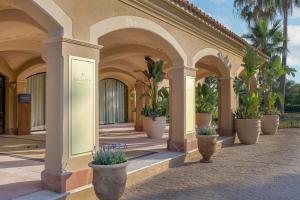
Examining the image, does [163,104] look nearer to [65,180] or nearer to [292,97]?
[65,180]

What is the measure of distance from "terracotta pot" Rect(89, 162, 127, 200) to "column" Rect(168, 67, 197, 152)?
4.37 meters

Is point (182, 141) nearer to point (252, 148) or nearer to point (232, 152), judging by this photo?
point (232, 152)

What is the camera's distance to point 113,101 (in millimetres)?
19125

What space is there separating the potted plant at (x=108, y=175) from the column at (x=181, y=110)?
427cm

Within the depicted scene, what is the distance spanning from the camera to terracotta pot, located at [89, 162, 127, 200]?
16.6 ft

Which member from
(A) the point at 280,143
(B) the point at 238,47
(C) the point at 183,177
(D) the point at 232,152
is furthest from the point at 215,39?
(C) the point at 183,177

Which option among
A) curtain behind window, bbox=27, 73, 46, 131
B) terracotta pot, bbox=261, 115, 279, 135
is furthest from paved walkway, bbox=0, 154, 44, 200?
terracotta pot, bbox=261, 115, 279, 135

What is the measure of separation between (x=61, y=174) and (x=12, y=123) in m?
9.10

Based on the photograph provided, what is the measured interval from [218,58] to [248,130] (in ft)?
9.89

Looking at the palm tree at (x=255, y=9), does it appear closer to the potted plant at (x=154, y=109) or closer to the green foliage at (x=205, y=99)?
the green foliage at (x=205, y=99)

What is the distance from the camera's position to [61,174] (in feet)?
17.4

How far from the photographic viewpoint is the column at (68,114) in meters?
5.38

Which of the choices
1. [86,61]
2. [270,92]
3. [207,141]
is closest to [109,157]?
[86,61]

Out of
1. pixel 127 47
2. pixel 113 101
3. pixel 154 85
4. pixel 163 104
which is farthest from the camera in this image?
pixel 113 101
